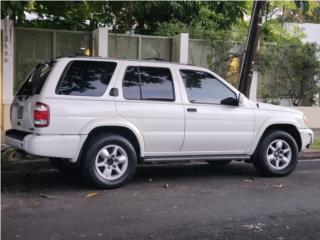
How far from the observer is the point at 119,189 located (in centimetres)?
776

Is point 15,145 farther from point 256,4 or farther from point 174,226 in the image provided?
point 256,4

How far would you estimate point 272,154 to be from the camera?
8.91m

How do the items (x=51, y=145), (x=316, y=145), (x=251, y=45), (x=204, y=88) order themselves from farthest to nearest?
(x=316, y=145) < (x=251, y=45) < (x=204, y=88) < (x=51, y=145)

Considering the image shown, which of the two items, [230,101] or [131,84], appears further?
[230,101]

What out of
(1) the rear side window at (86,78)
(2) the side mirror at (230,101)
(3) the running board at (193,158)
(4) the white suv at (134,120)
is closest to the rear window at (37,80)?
(4) the white suv at (134,120)

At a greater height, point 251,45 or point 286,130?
point 251,45

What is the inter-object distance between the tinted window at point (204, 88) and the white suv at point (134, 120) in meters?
0.02

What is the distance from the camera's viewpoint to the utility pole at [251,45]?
36.7ft

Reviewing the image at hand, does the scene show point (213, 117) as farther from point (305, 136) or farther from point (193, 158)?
point (305, 136)

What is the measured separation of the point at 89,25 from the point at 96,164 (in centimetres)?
855

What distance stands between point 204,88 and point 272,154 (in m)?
1.58

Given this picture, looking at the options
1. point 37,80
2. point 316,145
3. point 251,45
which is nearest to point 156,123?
point 37,80

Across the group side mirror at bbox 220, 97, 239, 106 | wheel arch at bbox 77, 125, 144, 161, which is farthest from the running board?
side mirror at bbox 220, 97, 239, 106

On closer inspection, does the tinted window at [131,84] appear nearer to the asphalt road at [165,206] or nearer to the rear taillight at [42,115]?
the rear taillight at [42,115]
